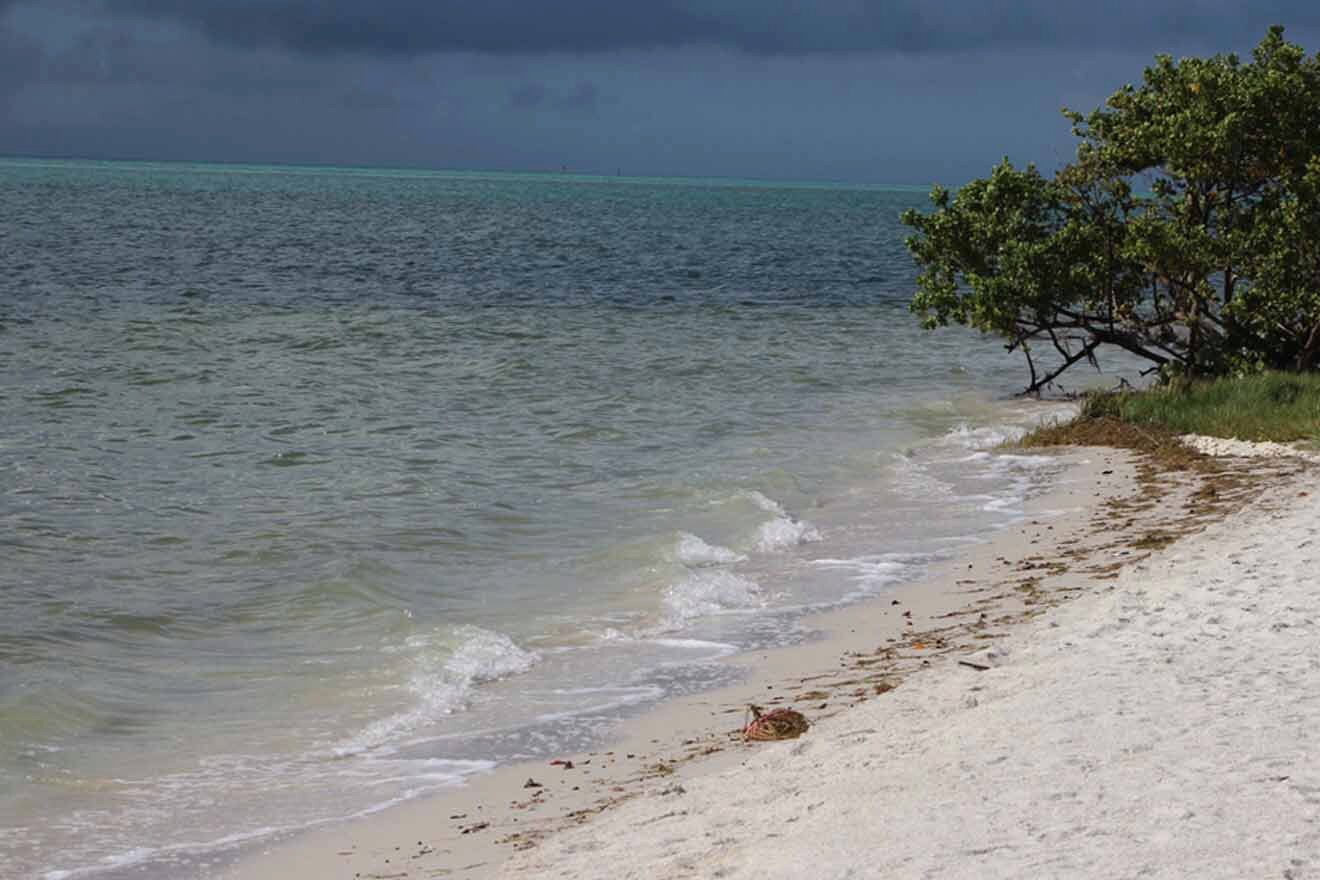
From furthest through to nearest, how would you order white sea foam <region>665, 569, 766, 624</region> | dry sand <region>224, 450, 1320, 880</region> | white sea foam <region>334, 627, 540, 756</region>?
white sea foam <region>665, 569, 766, 624</region> < white sea foam <region>334, 627, 540, 756</region> < dry sand <region>224, 450, 1320, 880</region>

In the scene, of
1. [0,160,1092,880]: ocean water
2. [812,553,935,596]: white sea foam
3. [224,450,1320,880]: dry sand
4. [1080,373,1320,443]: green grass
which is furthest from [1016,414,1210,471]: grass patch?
[224,450,1320,880]: dry sand

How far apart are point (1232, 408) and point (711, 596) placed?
30.5 ft

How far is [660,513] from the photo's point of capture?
17344 mm

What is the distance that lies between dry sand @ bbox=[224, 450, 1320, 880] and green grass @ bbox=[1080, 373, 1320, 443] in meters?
6.56

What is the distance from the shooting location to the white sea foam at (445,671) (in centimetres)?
1023

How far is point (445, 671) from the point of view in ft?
37.5

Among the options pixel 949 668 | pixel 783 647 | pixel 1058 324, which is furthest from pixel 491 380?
pixel 949 668

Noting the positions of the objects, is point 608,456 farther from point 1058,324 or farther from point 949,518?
point 1058,324

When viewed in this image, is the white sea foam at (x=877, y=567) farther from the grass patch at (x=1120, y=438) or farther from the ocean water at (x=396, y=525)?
the grass patch at (x=1120, y=438)

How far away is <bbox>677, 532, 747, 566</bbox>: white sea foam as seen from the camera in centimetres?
1489

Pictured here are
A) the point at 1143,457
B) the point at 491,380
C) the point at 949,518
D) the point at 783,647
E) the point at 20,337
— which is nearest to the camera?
the point at 783,647

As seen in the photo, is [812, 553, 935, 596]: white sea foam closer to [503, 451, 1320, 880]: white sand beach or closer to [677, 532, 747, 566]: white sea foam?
[677, 532, 747, 566]: white sea foam

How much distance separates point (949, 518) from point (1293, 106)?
8645mm

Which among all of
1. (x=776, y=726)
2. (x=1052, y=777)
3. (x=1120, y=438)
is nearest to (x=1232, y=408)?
(x=1120, y=438)
